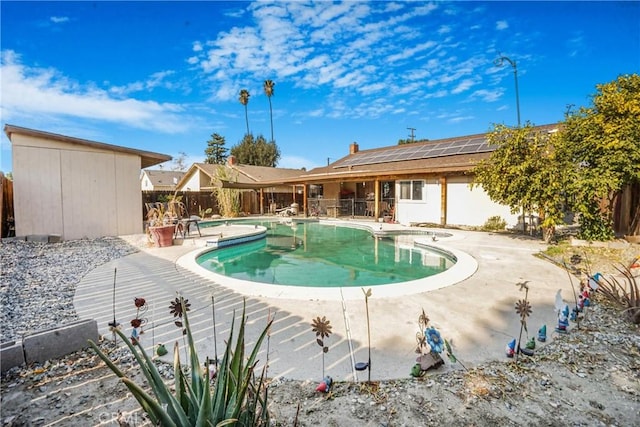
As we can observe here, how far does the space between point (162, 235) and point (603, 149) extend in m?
12.6

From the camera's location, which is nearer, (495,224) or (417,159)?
(495,224)

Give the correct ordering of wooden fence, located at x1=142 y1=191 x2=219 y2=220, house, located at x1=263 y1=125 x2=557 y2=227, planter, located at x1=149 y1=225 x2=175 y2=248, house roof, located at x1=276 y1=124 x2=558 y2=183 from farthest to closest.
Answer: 1. wooden fence, located at x1=142 y1=191 x2=219 y2=220
2. house roof, located at x1=276 y1=124 x2=558 y2=183
3. house, located at x1=263 y1=125 x2=557 y2=227
4. planter, located at x1=149 y1=225 x2=175 y2=248

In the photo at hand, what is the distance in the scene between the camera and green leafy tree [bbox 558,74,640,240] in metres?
7.60

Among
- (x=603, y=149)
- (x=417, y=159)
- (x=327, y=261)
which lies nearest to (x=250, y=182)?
(x=417, y=159)

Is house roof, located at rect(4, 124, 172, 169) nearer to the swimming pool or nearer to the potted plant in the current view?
the potted plant

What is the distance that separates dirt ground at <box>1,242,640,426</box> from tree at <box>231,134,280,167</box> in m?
39.0

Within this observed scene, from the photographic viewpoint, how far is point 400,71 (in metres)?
17.2

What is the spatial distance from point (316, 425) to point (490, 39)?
1697 centimetres

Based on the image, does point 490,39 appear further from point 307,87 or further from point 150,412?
point 150,412

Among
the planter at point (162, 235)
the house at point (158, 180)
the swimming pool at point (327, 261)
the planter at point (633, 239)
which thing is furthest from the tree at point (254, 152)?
the planter at point (633, 239)

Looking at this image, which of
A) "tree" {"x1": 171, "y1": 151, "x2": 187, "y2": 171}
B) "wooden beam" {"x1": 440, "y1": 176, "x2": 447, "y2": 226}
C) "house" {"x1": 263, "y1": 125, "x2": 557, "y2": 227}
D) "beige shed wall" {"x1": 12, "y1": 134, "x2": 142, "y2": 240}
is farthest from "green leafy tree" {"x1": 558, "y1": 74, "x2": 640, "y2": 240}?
"tree" {"x1": 171, "y1": 151, "x2": 187, "y2": 171}

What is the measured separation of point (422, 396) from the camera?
2.36m

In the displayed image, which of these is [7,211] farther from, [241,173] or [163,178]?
[163,178]

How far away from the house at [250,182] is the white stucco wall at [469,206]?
1071 cm
